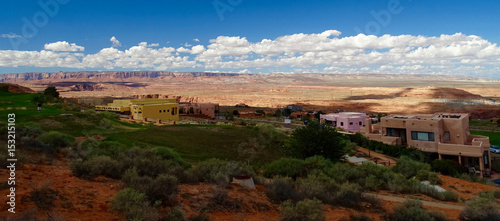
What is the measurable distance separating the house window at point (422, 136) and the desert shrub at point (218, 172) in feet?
81.7

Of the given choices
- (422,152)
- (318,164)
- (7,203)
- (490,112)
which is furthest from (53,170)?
(490,112)

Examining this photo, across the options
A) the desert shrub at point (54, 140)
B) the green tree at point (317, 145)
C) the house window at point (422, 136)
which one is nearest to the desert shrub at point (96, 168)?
the desert shrub at point (54, 140)

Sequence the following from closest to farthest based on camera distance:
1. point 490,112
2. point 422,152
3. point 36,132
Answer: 1. point 36,132
2. point 422,152
3. point 490,112

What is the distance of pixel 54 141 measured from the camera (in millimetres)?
12703

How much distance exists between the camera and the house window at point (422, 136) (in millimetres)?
28781

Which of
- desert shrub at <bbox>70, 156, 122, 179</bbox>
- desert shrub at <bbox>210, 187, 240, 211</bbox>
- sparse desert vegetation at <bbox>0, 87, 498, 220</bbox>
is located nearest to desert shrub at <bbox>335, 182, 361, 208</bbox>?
sparse desert vegetation at <bbox>0, 87, 498, 220</bbox>

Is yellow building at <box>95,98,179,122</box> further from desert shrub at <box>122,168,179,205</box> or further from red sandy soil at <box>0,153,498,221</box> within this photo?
desert shrub at <box>122,168,179,205</box>

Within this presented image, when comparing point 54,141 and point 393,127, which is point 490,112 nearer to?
point 393,127

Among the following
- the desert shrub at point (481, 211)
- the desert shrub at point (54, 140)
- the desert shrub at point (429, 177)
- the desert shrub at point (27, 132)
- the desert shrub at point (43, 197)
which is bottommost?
the desert shrub at point (429, 177)

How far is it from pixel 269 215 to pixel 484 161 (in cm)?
2743

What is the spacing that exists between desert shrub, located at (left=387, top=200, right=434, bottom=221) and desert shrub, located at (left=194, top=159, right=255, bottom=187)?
4.93 m

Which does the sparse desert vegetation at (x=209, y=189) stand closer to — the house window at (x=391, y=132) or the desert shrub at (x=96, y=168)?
the desert shrub at (x=96, y=168)

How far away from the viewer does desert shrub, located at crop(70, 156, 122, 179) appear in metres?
8.70

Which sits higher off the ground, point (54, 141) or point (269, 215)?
point (54, 141)
